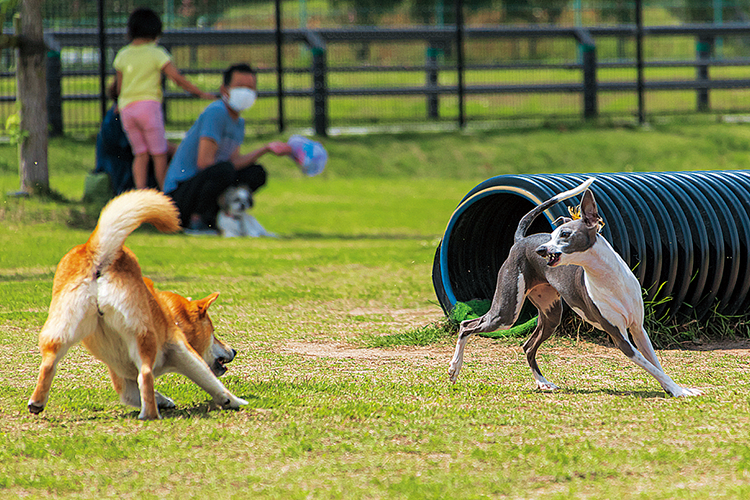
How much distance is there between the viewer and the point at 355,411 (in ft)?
14.8

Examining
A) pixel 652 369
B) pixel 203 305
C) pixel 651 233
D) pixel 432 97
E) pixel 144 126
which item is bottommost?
pixel 652 369

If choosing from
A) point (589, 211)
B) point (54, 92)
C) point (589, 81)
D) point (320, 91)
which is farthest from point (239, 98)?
point (589, 81)

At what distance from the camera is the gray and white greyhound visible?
15.4ft

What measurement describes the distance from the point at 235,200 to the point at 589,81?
36.0ft

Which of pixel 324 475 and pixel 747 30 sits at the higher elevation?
pixel 747 30

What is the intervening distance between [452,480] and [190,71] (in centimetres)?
1634

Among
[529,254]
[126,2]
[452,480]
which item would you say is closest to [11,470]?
[452,480]

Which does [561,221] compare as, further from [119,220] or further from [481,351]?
[119,220]

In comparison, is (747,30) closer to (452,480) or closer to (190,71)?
(190,71)

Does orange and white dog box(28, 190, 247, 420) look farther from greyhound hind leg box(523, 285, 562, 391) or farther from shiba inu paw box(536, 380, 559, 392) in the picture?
greyhound hind leg box(523, 285, 562, 391)

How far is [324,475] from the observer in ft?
11.8

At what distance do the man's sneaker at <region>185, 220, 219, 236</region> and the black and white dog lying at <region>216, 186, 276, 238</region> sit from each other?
13cm

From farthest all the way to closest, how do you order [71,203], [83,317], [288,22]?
[288,22] → [71,203] → [83,317]

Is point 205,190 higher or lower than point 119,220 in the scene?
lower
